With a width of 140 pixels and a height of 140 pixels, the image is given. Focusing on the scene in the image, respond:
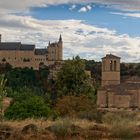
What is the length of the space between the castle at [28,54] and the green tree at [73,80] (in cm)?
9123

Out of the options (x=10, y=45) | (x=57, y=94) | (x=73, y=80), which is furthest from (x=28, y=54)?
(x=73, y=80)

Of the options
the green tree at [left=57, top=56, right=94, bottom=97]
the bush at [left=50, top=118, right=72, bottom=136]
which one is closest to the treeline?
the green tree at [left=57, top=56, right=94, bottom=97]

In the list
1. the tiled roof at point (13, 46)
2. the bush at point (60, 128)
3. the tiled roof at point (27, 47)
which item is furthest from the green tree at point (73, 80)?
the tiled roof at point (13, 46)

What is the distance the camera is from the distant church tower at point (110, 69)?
8194 cm

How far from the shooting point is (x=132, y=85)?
7025cm

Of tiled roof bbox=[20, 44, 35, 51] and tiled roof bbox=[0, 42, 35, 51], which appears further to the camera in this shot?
tiled roof bbox=[0, 42, 35, 51]

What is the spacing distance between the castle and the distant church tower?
59384 millimetres

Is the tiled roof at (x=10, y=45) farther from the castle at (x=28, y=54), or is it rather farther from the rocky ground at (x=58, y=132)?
the rocky ground at (x=58, y=132)

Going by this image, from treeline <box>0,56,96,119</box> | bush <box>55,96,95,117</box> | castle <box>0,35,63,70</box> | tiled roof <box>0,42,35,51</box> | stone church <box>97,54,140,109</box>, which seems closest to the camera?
treeline <box>0,56,96,119</box>

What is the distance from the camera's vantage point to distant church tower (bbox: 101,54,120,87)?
269ft

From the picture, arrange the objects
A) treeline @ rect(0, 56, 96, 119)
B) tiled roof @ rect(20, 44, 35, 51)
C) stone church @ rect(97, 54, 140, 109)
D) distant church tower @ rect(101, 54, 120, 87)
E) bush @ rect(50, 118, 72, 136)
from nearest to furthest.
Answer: bush @ rect(50, 118, 72, 136) → treeline @ rect(0, 56, 96, 119) → stone church @ rect(97, 54, 140, 109) → distant church tower @ rect(101, 54, 120, 87) → tiled roof @ rect(20, 44, 35, 51)

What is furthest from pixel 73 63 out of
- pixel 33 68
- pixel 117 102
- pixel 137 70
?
pixel 33 68

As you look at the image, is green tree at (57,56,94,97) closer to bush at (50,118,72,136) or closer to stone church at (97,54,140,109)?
stone church at (97,54,140,109)

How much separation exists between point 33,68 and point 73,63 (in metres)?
88.5
